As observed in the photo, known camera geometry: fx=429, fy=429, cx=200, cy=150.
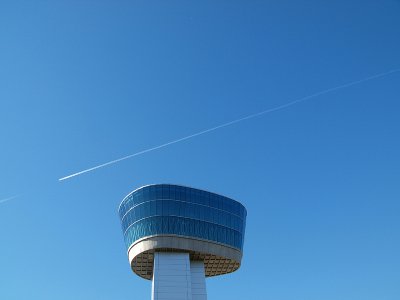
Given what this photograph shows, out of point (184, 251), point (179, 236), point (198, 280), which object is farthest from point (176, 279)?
point (179, 236)

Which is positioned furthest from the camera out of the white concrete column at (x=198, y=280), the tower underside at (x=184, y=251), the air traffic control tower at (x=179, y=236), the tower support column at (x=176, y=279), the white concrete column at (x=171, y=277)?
the tower underside at (x=184, y=251)

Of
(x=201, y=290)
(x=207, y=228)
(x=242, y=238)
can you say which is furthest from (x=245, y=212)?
(x=201, y=290)

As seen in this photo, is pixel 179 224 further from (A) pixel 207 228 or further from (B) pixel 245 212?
(B) pixel 245 212

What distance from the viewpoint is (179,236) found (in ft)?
268

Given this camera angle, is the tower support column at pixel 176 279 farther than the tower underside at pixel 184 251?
No

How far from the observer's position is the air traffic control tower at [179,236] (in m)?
78.7

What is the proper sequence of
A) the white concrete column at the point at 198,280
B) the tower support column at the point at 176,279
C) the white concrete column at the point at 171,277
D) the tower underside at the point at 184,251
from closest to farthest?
the white concrete column at the point at 171,277 → the tower support column at the point at 176,279 → the white concrete column at the point at 198,280 → the tower underside at the point at 184,251

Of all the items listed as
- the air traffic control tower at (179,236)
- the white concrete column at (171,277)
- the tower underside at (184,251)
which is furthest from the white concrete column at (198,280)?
the white concrete column at (171,277)

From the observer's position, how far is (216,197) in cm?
8950

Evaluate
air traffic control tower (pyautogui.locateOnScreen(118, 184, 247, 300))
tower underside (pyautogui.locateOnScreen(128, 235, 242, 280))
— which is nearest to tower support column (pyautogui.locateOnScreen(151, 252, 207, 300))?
air traffic control tower (pyautogui.locateOnScreen(118, 184, 247, 300))

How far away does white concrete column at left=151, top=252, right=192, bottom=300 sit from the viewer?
75188 mm

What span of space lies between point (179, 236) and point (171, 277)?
7.80 meters

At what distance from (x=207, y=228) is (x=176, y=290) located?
564 inches

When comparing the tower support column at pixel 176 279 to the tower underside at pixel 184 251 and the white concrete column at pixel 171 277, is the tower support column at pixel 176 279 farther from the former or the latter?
the tower underside at pixel 184 251
